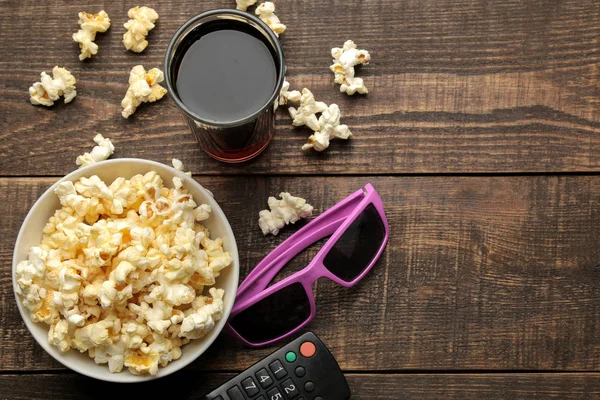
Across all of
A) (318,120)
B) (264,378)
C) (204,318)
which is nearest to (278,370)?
(264,378)

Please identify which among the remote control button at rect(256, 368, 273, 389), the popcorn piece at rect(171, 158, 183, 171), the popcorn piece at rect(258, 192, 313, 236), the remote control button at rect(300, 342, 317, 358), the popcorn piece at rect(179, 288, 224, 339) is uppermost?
the popcorn piece at rect(171, 158, 183, 171)

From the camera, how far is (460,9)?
1.09 metres

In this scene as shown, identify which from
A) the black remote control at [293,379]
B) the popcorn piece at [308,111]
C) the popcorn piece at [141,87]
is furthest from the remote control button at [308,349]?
the popcorn piece at [141,87]

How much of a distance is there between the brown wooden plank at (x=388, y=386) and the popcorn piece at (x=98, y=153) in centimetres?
31

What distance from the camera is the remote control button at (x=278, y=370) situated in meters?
1.01

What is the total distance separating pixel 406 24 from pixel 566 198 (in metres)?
0.35

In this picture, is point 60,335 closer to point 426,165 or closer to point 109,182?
point 109,182

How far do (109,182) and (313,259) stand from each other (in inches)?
11.9

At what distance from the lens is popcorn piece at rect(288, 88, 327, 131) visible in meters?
1.05

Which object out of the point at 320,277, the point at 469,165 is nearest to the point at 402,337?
the point at 320,277

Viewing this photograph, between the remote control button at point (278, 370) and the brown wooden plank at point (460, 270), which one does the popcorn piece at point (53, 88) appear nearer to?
the brown wooden plank at point (460, 270)

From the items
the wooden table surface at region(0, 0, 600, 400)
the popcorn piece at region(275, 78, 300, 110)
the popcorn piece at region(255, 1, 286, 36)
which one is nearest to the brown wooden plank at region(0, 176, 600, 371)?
the wooden table surface at region(0, 0, 600, 400)

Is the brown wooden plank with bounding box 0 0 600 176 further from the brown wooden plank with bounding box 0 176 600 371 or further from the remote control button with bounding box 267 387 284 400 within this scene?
the remote control button with bounding box 267 387 284 400

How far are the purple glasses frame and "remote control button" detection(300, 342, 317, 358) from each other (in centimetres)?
4
